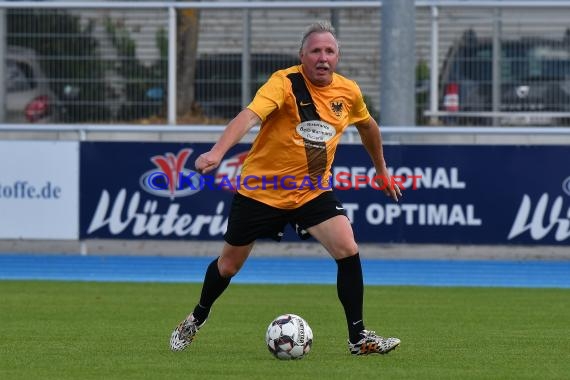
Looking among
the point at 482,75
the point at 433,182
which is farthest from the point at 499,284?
the point at 482,75

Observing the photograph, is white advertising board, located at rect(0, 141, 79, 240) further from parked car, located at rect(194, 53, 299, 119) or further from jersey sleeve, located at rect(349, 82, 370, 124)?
jersey sleeve, located at rect(349, 82, 370, 124)

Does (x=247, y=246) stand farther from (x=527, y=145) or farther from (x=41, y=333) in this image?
(x=527, y=145)

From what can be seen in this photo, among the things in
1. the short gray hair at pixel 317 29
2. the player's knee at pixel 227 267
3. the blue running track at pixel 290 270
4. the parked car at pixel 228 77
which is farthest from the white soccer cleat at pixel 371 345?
the parked car at pixel 228 77

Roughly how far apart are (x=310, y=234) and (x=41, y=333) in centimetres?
241

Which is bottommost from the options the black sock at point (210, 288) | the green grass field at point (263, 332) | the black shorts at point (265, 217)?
the green grass field at point (263, 332)

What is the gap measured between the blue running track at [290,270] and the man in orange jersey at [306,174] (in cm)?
626

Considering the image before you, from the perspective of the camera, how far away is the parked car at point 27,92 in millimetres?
19061

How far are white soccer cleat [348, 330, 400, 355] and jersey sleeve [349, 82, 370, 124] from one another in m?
1.37

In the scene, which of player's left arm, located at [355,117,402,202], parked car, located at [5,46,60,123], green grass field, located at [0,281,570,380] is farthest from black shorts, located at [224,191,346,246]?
parked car, located at [5,46,60,123]

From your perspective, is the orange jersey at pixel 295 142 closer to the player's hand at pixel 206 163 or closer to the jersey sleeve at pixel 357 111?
the jersey sleeve at pixel 357 111

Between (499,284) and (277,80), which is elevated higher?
(277,80)

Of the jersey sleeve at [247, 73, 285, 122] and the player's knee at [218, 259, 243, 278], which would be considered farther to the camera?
the player's knee at [218, 259, 243, 278]

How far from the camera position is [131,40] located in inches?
752

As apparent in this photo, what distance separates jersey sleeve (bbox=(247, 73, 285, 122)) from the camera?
8.33 m
